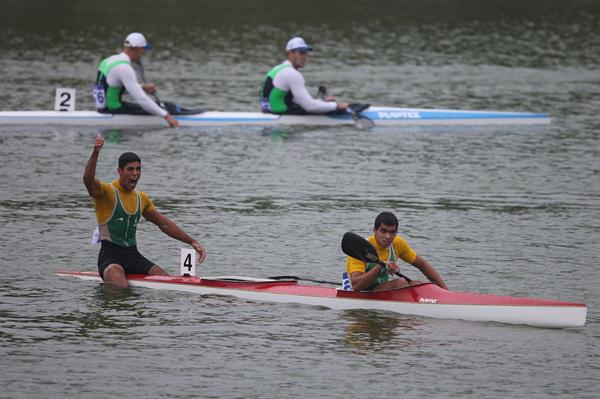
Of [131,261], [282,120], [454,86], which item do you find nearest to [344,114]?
[282,120]

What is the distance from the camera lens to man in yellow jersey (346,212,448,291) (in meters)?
14.2

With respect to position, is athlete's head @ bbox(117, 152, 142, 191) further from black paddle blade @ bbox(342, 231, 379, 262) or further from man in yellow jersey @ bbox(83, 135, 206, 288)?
black paddle blade @ bbox(342, 231, 379, 262)

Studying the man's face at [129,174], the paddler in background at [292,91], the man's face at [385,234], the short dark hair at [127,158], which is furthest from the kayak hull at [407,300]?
the paddler in background at [292,91]

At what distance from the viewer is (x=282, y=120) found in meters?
27.9

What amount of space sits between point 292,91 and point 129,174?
40.9ft

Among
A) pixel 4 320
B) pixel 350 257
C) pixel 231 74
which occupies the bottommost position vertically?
pixel 4 320

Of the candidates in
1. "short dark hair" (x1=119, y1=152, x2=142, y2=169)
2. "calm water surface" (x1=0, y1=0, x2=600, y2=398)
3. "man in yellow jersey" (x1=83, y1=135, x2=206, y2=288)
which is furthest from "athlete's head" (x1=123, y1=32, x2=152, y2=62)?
"short dark hair" (x1=119, y1=152, x2=142, y2=169)

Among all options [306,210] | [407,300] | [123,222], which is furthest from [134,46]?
[407,300]

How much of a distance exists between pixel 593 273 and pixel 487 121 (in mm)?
12113

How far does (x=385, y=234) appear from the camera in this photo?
14211mm

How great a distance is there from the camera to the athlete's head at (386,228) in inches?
556

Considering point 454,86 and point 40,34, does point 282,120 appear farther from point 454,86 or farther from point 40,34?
point 40,34

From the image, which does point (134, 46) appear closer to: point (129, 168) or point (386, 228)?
point (129, 168)

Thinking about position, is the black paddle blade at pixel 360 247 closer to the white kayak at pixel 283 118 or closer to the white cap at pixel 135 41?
the white cap at pixel 135 41
